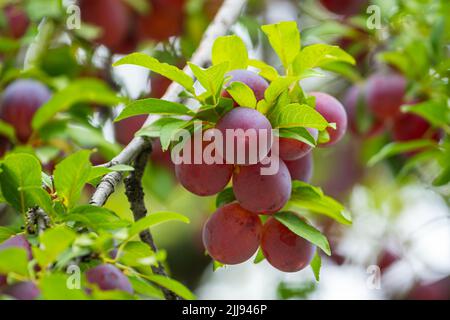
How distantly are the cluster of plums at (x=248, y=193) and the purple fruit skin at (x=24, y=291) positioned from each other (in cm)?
19

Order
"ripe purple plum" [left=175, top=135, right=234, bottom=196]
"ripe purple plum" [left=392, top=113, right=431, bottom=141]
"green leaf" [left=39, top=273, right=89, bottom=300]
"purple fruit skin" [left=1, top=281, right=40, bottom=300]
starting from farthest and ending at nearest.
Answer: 1. "ripe purple plum" [left=392, top=113, right=431, bottom=141]
2. "ripe purple plum" [left=175, top=135, right=234, bottom=196]
3. "purple fruit skin" [left=1, top=281, right=40, bottom=300]
4. "green leaf" [left=39, top=273, right=89, bottom=300]

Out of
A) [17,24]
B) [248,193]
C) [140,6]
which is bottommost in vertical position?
[248,193]

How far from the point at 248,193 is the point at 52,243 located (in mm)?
230

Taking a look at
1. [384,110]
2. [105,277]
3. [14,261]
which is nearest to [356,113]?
[384,110]

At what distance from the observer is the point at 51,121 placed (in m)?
1.25

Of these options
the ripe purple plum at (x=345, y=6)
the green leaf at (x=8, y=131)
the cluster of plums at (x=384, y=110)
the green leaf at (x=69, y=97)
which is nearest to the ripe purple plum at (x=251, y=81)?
the green leaf at (x=69, y=97)

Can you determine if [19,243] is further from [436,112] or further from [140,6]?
[140,6]

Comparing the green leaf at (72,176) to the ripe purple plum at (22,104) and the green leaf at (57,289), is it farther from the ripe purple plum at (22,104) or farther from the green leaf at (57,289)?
the ripe purple plum at (22,104)

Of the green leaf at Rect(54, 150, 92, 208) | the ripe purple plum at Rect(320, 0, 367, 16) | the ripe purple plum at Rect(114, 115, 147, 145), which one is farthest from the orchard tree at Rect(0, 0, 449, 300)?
the ripe purple plum at Rect(320, 0, 367, 16)

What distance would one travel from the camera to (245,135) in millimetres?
723

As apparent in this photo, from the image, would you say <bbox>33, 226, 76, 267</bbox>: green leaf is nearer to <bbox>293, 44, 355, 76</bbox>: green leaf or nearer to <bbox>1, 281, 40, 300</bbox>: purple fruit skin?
<bbox>1, 281, 40, 300</bbox>: purple fruit skin

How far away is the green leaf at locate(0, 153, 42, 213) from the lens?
735 mm
